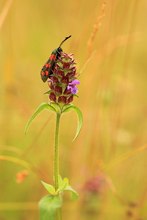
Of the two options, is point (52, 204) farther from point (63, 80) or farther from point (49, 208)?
point (63, 80)

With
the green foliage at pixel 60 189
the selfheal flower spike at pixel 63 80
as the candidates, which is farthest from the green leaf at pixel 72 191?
the selfheal flower spike at pixel 63 80

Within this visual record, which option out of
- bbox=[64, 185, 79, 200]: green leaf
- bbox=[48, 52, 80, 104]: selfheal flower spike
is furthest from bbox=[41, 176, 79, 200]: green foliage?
bbox=[48, 52, 80, 104]: selfheal flower spike

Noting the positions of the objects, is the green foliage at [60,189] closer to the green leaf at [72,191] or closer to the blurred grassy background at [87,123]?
the green leaf at [72,191]

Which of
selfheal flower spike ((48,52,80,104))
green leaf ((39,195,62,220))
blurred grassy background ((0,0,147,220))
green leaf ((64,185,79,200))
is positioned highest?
blurred grassy background ((0,0,147,220))

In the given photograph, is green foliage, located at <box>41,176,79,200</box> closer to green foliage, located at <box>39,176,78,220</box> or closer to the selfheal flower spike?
green foliage, located at <box>39,176,78,220</box>

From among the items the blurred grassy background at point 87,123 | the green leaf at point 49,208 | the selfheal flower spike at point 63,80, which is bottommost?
the green leaf at point 49,208

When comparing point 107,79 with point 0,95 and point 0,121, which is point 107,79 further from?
point 0,95

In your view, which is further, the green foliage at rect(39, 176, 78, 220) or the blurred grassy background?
the blurred grassy background

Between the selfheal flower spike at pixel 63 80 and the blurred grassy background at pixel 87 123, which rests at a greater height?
the blurred grassy background at pixel 87 123
